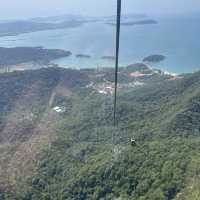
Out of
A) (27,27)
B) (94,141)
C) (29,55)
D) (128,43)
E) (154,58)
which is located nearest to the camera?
(94,141)

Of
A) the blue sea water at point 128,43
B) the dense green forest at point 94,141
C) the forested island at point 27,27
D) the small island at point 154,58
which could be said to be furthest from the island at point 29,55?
the forested island at point 27,27

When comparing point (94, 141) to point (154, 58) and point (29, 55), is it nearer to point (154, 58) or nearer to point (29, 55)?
point (154, 58)

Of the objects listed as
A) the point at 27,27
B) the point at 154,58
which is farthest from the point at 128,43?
the point at 27,27

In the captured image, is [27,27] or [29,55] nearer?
[29,55]

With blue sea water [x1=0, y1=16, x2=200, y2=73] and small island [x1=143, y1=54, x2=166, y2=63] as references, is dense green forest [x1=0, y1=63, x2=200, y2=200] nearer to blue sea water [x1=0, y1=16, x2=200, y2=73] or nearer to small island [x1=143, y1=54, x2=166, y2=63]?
blue sea water [x1=0, y1=16, x2=200, y2=73]

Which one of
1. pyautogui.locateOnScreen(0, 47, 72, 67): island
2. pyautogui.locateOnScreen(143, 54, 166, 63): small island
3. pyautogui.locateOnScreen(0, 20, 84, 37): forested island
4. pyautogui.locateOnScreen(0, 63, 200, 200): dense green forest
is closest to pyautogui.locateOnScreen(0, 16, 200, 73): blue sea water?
pyautogui.locateOnScreen(143, 54, 166, 63): small island

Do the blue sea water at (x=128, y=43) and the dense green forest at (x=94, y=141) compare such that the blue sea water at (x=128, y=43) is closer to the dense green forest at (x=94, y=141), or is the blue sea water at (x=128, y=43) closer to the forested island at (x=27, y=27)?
the forested island at (x=27, y=27)
